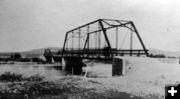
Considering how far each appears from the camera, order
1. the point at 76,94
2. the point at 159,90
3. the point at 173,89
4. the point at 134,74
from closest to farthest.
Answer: the point at 173,89
the point at 76,94
the point at 159,90
the point at 134,74

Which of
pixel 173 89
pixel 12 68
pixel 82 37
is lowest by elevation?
pixel 12 68

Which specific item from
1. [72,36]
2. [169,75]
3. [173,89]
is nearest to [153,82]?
[169,75]

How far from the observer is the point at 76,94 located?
1131cm

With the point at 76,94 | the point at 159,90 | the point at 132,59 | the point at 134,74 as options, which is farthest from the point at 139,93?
the point at 132,59

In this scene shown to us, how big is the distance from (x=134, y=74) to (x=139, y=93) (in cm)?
569

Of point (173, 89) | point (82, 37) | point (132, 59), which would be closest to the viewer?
point (173, 89)

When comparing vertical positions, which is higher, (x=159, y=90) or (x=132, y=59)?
(x=132, y=59)

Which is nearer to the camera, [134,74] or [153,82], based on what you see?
[153,82]

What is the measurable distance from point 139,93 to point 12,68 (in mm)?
30273

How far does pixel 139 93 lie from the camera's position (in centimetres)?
1179

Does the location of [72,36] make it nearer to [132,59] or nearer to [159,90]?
[132,59]

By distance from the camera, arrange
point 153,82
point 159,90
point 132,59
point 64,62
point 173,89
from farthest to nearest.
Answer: point 64,62
point 132,59
point 153,82
point 159,90
point 173,89

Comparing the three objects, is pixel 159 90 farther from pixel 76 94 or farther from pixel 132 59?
pixel 132 59

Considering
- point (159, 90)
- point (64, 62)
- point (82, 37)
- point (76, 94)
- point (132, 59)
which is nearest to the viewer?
point (76, 94)
